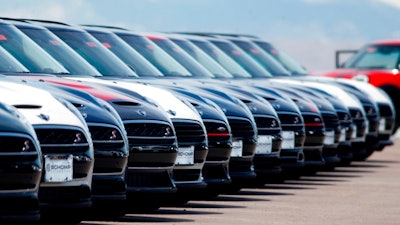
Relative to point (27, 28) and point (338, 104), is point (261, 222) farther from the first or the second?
point (338, 104)

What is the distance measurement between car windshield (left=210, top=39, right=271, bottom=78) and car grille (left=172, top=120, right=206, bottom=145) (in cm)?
670

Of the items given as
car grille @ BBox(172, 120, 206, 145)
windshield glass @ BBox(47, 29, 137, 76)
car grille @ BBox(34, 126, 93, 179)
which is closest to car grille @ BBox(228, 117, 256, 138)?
windshield glass @ BBox(47, 29, 137, 76)

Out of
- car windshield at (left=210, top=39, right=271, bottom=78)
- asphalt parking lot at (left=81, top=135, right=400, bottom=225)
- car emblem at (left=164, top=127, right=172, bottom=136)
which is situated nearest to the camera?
car emblem at (left=164, top=127, right=172, bottom=136)

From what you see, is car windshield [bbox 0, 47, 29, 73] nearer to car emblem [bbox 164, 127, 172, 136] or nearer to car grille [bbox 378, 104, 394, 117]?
car emblem [bbox 164, 127, 172, 136]

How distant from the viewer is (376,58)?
1158 inches

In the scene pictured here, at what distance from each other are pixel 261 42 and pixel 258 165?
22.1 feet

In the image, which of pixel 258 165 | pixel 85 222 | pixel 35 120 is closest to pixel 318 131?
pixel 258 165

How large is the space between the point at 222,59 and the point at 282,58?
2848 millimetres

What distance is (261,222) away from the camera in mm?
12898

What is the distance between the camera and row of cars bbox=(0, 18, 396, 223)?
10.7 m

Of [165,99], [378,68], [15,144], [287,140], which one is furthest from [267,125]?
[378,68]

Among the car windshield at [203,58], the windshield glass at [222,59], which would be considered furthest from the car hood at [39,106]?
the windshield glass at [222,59]

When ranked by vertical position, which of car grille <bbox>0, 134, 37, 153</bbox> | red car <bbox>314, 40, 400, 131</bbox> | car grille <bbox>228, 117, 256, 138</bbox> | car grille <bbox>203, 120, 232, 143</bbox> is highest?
car grille <bbox>0, 134, 37, 153</bbox>

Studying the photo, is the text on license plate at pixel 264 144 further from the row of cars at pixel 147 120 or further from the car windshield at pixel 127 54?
the car windshield at pixel 127 54
